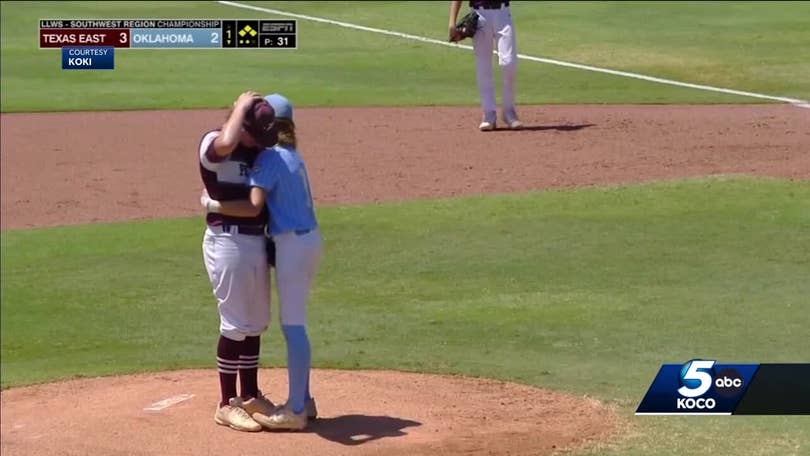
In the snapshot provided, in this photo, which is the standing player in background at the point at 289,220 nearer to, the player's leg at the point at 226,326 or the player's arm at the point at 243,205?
the player's arm at the point at 243,205

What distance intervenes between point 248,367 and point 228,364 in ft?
0.32

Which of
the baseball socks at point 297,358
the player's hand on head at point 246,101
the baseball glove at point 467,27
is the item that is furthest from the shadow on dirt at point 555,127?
the player's hand on head at point 246,101

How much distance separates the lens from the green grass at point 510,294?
8656 millimetres

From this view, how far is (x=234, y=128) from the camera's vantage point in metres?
6.95

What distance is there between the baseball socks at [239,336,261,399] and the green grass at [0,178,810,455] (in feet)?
5.07

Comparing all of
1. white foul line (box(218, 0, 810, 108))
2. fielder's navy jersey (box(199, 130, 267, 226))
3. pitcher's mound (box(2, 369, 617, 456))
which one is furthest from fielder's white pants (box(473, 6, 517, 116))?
fielder's navy jersey (box(199, 130, 267, 226))

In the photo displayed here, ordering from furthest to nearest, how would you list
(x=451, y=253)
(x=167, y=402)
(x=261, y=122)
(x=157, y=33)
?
(x=157, y=33) → (x=451, y=253) → (x=167, y=402) → (x=261, y=122)

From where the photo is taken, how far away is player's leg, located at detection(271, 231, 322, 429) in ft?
23.7

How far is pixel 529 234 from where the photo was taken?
38.8ft

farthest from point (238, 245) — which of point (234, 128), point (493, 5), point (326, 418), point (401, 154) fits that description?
point (493, 5)

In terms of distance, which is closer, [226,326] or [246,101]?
[246,101]

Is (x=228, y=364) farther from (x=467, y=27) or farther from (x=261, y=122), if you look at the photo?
(x=467, y=27)

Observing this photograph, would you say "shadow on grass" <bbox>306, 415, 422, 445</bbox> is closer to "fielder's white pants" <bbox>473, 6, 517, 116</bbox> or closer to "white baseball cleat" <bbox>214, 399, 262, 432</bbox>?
"white baseball cleat" <bbox>214, 399, 262, 432</bbox>

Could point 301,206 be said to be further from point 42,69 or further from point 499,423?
point 42,69
